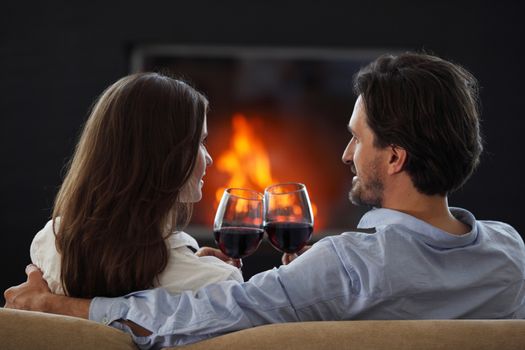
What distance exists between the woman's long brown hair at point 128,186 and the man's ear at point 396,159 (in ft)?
1.37

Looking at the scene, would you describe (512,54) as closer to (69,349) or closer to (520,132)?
(520,132)

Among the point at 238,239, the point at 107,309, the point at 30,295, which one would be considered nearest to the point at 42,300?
the point at 30,295

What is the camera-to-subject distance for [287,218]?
171cm

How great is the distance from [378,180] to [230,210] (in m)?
0.33

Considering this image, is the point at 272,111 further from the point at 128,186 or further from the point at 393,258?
the point at 393,258

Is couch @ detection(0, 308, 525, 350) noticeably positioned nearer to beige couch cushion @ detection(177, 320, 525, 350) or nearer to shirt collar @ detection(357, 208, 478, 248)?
beige couch cushion @ detection(177, 320, 525, 350)

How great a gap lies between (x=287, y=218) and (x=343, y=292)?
11.9 inches

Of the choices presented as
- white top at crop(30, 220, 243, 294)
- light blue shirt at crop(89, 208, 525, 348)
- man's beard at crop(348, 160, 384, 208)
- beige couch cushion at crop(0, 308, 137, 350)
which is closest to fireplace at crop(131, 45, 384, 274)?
man's beard at crop(348, 160, 384, 208)

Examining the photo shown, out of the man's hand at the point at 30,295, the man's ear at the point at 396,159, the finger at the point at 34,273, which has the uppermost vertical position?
the man's ear at the point at 396,159

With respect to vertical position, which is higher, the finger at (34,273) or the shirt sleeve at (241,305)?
the shirt sleeve at (241,305)

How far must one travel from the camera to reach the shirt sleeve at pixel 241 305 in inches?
55.5

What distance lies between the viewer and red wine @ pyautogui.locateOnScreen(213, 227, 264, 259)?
1.67m

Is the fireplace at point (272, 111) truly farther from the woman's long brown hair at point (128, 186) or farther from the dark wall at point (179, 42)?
the woman's long brown hair at point (128, 186)

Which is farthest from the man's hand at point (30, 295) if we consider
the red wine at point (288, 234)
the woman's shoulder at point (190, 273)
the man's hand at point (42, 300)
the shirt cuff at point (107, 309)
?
the red wine at point (288, 234)
